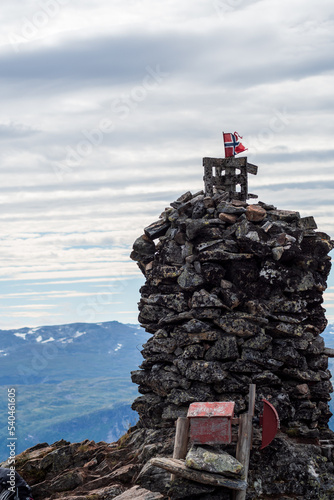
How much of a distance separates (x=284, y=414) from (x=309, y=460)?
1.91 m

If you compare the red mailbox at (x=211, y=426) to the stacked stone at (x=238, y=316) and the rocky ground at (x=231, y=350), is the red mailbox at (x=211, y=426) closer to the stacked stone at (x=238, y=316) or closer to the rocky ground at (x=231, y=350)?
the rocky ground at (x=231, y=350)

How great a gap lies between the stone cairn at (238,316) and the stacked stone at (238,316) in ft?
0.14

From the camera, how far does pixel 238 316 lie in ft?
76.4

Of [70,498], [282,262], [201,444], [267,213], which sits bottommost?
[70,498]

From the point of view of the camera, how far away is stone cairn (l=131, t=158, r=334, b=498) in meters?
23.0

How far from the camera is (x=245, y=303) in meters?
23.6

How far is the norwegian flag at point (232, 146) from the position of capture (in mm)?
26609

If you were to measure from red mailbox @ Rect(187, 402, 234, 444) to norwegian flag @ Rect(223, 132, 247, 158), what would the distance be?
12623mm

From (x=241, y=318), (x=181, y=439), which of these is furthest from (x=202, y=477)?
(x=241, y=318)

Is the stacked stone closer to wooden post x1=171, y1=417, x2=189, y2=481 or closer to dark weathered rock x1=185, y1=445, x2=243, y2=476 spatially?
wooden post x1=171, y1=417, x2=189, y2=481

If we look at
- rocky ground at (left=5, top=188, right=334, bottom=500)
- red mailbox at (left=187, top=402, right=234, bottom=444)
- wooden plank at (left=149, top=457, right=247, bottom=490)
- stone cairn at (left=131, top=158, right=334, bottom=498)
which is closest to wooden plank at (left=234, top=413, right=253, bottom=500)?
red mailbox at (left=187, top=402, right=234, bottom=444)

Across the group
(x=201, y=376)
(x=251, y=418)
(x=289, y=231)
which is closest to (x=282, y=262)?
(x=289, y=231)

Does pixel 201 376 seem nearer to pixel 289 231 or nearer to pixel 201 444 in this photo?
pixel 201 444

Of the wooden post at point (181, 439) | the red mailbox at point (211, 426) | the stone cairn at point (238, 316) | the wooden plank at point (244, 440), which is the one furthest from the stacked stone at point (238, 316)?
the wooden post at point (181, 439)
